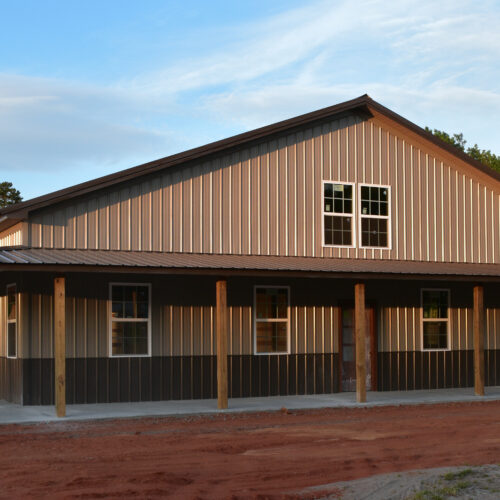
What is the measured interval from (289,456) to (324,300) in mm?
8513

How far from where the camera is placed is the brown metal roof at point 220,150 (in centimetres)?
1650

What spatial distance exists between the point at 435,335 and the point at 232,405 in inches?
254

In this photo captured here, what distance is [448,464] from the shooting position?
422 inches

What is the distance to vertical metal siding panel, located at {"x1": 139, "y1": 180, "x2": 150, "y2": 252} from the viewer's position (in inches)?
695

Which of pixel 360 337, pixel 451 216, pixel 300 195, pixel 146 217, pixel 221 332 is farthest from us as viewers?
pixel 451 216

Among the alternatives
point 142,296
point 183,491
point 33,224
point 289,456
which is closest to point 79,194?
point 33,224

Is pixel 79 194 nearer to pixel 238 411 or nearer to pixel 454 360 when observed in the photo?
pixel 238 411

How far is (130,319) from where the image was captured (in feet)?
57.5

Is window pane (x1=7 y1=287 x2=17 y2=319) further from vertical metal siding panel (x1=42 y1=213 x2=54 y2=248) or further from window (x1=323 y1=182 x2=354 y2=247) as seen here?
window (x1=323 y1=182 x2=354 y2=247)

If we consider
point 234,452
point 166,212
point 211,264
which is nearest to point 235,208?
point 166,212

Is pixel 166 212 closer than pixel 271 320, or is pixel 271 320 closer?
pixel 166 212

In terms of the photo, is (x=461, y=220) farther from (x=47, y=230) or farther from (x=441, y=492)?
(x=441, y=492)

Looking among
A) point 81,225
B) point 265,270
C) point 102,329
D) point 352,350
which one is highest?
point 81,225

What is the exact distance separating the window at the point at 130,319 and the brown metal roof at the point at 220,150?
6.82 ft
